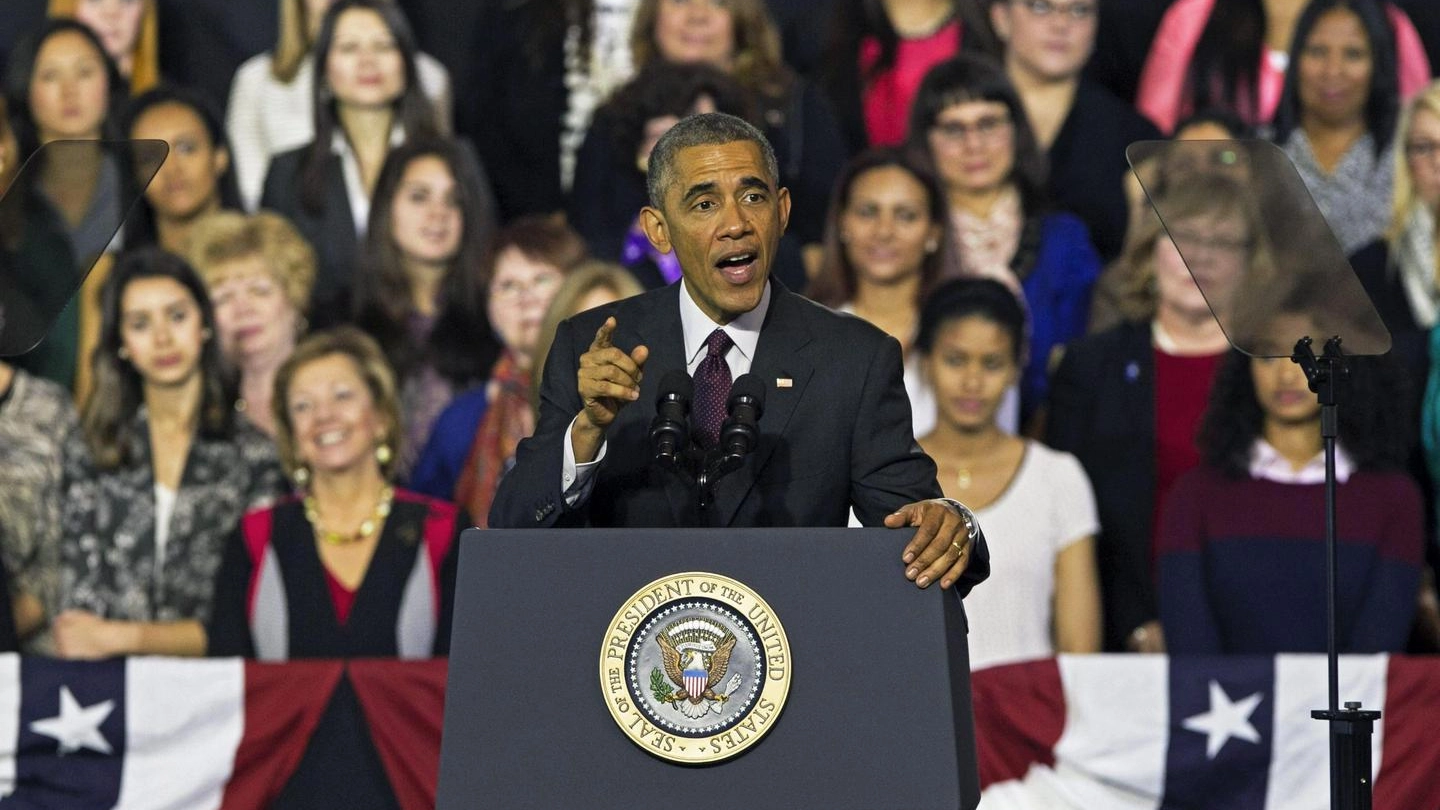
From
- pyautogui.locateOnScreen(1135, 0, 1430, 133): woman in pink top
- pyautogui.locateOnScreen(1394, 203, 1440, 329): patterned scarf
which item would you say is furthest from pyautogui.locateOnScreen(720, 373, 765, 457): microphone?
pyautogui.locateOnScreen(1135, 0, 1430, 133): woman in pink top

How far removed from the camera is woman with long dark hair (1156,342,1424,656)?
4.96 meters

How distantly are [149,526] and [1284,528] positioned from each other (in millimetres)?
2923

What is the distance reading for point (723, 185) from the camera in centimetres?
276

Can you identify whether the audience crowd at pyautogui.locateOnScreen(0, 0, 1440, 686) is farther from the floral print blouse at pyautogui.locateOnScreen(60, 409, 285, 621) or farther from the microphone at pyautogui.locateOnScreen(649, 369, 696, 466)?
the microphone at pyautogui.locateOnScreen(649, 369, 696, 466)

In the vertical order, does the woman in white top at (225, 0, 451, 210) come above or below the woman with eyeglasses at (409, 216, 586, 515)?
above

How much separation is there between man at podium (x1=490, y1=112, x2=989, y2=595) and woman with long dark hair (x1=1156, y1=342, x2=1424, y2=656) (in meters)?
2.30

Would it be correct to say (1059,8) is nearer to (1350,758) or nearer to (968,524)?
(1350,758)

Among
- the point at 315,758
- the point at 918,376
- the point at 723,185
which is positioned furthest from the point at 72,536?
the point at 723,185

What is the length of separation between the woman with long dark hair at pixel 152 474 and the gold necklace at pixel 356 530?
0.31 meters

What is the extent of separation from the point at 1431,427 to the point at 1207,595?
2.66ft

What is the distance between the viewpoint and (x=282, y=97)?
647 centimetres

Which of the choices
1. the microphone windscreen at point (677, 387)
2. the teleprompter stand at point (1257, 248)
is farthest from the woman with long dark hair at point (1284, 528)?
the microphone windscreen at point (677, 387)

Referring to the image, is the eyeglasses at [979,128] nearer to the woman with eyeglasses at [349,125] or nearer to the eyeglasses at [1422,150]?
the eyeglasses at [1422,150]

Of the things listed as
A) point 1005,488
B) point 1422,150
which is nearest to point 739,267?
point 1005,488
